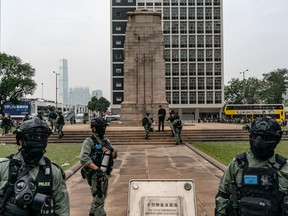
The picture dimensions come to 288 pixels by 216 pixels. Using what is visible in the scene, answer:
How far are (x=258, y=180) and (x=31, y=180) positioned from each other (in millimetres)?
1652

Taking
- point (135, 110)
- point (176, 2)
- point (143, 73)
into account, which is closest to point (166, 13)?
point (176, 2)

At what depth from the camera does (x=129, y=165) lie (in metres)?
10.8


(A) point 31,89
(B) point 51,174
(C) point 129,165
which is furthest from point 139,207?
(A) point 31,89

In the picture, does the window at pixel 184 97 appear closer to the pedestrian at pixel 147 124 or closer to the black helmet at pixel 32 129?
the pedestrian at pixel 147 124

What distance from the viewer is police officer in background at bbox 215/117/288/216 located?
2.50 m

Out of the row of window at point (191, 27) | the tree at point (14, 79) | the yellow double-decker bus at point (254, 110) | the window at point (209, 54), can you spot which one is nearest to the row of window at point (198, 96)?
the window at point (209, 54)

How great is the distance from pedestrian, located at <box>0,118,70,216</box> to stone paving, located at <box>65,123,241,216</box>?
3.32 metres

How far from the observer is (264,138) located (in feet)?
Answer: 8.89

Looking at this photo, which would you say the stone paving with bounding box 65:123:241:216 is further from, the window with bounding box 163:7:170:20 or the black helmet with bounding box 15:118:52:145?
Answer: the window with bounding box 163:7:170:20

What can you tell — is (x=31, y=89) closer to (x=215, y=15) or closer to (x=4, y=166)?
(x=215, y=15)

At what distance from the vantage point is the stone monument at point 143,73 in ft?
87.9

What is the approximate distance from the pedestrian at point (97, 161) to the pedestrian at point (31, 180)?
1.81 metres

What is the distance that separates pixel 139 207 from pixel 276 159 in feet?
4.25

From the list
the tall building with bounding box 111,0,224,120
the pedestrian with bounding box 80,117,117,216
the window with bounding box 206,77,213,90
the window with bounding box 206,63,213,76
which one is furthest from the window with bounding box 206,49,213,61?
the pedestrian with bounding box 80,117,117,216
